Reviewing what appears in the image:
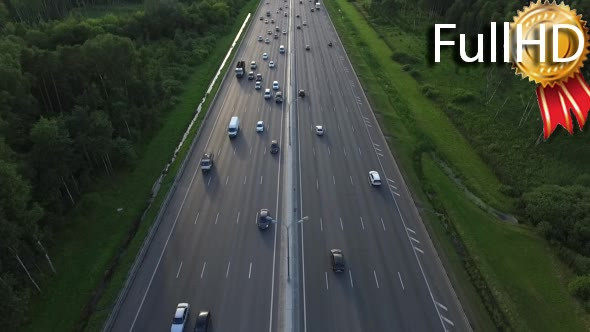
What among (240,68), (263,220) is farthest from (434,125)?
(240,68)

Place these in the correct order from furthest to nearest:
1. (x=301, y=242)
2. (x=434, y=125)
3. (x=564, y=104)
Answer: (x=434, y=125), (x=564, y=104), (x=301, y=242)

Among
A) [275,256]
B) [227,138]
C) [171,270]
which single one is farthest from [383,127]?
[171,270]

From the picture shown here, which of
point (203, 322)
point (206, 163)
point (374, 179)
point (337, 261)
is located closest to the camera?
point (203, 322)

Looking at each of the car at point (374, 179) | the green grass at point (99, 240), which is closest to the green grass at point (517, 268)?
the car at point (374, 179)

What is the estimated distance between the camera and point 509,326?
4094 cm

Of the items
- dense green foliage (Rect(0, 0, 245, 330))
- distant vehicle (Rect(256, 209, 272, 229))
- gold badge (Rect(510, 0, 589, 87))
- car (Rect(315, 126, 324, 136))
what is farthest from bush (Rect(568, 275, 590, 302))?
dense green foliage (Rect(0, 0, 245, 330))

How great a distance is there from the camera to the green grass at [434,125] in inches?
2520

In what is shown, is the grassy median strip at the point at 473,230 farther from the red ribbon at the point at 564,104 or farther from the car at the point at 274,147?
the car at the point at 274,147

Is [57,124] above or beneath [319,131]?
above

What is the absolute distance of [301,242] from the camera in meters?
51.2

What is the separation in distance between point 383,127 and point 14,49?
65291mm

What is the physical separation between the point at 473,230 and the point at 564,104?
39146 mm

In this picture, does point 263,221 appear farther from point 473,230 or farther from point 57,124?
point 57,124

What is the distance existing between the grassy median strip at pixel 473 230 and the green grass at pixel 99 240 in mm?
40531
